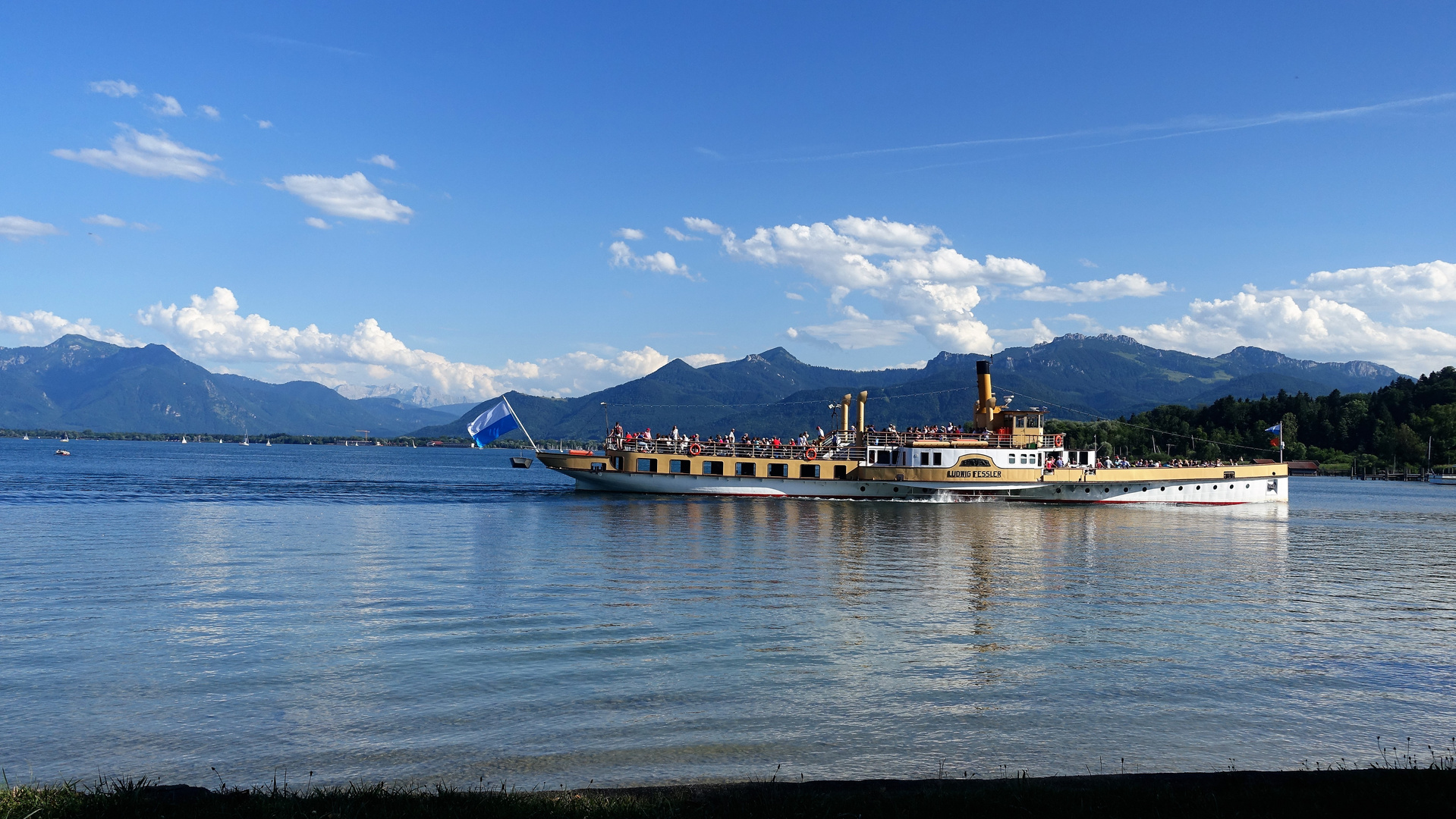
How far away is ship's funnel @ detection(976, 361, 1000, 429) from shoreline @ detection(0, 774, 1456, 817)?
6081cm

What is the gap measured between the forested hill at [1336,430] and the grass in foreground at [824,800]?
Answer: 157m

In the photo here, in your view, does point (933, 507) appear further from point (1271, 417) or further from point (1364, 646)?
point (1271, 417)

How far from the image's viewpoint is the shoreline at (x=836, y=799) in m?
7.50

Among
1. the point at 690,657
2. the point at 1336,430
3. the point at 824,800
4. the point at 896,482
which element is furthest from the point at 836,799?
the point at 1336,430

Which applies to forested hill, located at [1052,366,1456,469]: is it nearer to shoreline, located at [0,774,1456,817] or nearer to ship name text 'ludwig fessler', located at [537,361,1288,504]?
ship name text 'ludwig fessler', located at [537,361,1288,504]

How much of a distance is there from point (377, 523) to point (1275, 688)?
36.7 m

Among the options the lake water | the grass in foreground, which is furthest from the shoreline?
the lake water

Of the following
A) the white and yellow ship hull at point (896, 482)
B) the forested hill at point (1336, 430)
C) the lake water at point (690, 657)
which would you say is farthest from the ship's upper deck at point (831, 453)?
the forested hill at point (1336, 430)

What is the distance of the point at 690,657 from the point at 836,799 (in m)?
7.96

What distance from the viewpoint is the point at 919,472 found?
63719 millimetres

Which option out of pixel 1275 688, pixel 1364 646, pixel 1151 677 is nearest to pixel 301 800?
pixel 1151 677

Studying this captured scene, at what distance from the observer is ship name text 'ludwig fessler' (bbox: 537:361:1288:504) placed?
209 feet

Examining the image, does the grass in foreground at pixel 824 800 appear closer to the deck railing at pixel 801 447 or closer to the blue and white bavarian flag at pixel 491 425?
the blue and white bavarian flag at pixel 491 425

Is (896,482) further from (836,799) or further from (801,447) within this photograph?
(836,799)
